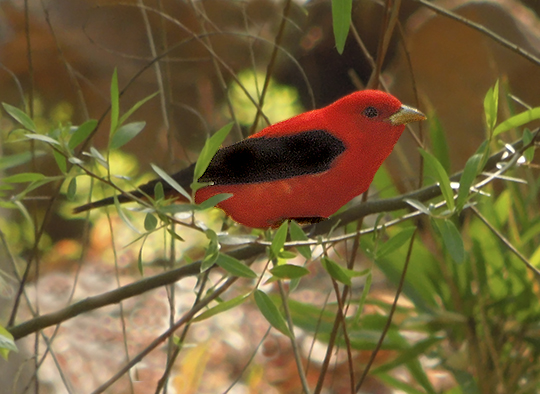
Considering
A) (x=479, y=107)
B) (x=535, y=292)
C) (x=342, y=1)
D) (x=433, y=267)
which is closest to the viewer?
(x=342, y=1)

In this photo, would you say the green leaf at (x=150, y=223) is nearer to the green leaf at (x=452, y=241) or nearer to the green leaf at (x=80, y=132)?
the green leaf at (x=80, y=132)

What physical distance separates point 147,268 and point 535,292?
1.46 metres

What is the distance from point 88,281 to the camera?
8.85 feet

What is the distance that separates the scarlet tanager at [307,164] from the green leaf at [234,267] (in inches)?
2.7

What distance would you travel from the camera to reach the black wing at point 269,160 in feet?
2.14

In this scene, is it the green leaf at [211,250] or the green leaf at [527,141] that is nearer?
the green leaf at [211,250]

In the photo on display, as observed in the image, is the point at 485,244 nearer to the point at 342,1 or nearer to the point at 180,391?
the point at 180,391

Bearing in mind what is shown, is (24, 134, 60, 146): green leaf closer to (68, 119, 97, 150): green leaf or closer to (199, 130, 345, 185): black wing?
(68, 119, 97, 150): green leaf

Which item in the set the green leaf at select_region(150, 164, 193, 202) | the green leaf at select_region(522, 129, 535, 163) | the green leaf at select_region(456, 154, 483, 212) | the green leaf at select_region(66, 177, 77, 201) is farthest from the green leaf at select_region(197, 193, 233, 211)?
the green leaf at select_region(522, 129, 535, 163)

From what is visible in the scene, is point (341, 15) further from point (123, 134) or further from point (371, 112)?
point (123, 134)

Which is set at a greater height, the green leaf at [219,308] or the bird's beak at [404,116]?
the bird's beak at [404,116]

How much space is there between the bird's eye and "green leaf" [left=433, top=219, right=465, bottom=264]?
13 cm

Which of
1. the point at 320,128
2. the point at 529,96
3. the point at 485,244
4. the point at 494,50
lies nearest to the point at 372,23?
the point at 494,50

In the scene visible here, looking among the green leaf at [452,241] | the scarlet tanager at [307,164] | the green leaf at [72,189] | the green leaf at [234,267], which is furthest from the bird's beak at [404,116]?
the green leaf at [72,189]
